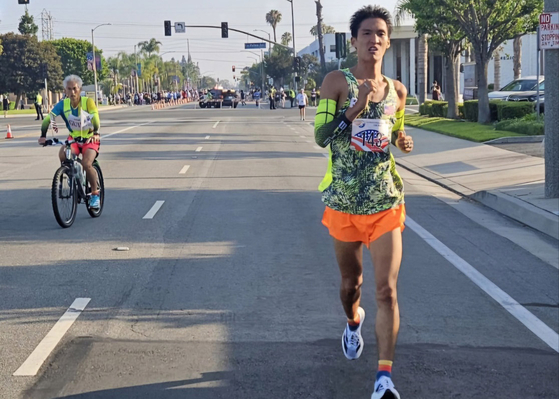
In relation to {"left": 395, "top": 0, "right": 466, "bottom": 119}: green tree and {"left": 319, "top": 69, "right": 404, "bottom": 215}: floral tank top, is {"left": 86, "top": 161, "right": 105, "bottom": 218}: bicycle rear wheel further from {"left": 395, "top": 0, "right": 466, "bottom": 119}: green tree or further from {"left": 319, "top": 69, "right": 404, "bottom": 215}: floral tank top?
{"left": 395, "top": 0, "right": 466, "bottom": 119}: green tree

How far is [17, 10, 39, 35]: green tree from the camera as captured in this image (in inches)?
3927

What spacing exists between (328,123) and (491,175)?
476 inches

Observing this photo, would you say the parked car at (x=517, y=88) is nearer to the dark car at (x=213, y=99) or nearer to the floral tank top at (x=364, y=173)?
the floral tank top at (x=364, y=173)

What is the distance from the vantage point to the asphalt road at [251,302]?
4.95 meters

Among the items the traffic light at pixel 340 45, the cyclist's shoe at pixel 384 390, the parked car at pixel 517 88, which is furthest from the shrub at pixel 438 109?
the cyclist's shoe at pixel 384 390

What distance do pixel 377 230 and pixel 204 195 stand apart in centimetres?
923

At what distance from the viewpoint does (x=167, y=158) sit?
811 inches

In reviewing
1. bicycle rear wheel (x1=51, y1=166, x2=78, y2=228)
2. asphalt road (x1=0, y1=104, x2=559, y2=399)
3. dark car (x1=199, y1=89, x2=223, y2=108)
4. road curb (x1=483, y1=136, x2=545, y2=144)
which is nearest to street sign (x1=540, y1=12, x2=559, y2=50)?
asphalt road (x1=0, y1=104, x2=559, y2=399)

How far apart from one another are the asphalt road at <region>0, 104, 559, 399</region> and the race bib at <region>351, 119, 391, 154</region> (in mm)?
1376

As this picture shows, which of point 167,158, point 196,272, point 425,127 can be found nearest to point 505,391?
point 196,272

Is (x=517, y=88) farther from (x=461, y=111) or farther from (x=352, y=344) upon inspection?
(x=352, y=344)

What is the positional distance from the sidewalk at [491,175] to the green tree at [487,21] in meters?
4.03

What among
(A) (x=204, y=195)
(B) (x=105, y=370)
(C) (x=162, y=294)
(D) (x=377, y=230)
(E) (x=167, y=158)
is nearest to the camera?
(D) (x=377, y=230)

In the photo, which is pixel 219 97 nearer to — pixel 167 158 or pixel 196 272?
pixel 167 158
